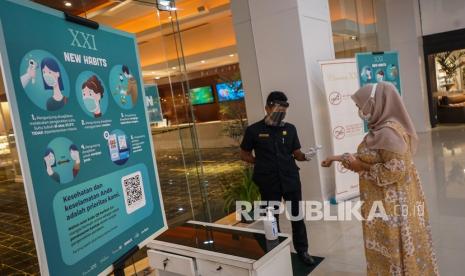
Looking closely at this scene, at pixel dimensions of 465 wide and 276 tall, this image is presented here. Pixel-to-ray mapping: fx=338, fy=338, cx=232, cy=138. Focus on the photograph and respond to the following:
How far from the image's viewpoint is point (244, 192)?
4.39 m

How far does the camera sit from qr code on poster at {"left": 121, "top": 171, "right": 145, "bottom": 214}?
4.54 feet

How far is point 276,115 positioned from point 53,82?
6.37 ft

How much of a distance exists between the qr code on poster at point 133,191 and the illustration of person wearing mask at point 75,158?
25 centimetres

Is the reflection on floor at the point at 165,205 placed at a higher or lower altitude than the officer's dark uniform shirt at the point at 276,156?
lower

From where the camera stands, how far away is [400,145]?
186cm

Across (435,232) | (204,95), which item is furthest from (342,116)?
(204,95)

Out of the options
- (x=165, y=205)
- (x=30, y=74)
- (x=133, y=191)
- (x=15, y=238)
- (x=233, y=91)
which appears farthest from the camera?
(x=233, y=91)

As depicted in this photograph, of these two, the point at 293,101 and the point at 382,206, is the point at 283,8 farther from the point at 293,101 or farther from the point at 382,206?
the point at 382,206

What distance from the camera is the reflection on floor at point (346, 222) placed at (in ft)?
9.43

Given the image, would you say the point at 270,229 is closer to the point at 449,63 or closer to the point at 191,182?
the point at 191,182

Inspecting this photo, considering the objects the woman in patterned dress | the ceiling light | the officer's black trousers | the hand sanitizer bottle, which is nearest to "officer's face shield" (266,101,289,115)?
the officer's black trousers

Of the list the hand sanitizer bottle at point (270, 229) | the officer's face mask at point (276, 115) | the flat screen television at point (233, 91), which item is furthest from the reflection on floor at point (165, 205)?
the hand sanitizer bottle at point (270, 229)

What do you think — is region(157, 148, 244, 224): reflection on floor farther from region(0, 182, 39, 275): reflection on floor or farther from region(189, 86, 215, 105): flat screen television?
region(189, 86, 215, 105): flat screen television

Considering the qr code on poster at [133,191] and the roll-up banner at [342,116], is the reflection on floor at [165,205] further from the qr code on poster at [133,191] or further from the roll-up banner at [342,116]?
the qr code on poster at [133,191]
